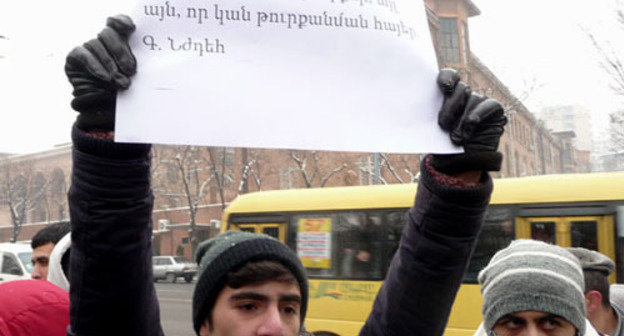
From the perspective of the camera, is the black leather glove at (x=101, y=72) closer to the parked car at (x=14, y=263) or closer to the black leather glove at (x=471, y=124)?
the black leather glove at (x=471, y=124)

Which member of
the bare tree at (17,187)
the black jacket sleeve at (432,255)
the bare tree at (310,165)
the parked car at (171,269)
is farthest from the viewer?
the bare tree at (17,187)

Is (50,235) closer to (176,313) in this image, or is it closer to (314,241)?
(314,241)

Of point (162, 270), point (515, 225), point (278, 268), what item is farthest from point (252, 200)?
point (162, 270)

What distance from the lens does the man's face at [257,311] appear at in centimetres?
147

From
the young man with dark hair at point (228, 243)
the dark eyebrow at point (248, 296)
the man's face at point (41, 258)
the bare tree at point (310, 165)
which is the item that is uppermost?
the young man with dark hair at point (228, 243)

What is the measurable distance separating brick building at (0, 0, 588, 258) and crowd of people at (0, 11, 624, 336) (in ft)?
48.3

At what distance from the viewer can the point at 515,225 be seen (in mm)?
8477

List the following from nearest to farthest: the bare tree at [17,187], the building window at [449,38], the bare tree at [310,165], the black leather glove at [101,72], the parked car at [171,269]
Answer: the black leather glove at [101,72] < the bare tree at [310,165] < the parked car at [171,269] < the building window at [449,38] < the bare tree at [17,187]

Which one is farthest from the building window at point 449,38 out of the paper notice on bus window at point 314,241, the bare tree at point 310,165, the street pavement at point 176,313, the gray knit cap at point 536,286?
the gray knit cap at point 536,286

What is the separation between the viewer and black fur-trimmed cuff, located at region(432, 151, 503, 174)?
1371 mm

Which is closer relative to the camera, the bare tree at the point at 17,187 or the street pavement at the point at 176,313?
the street pavement at the point at 176,313

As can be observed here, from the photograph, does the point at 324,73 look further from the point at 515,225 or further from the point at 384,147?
the point at 515,225

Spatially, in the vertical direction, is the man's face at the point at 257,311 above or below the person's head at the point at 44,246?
above

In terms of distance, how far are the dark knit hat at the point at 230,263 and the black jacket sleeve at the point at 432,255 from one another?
10.4 inches
